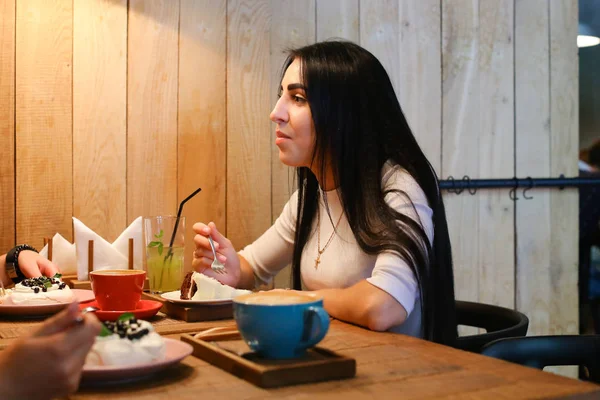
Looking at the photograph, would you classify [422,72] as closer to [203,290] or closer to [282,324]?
[203,290]

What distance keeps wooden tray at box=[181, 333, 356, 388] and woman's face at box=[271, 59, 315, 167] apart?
2.79 feet

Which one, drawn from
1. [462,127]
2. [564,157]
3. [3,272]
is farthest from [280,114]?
[564,157]

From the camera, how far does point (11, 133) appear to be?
2.27 meters

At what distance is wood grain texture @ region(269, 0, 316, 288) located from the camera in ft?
8.36

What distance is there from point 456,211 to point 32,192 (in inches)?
64.0

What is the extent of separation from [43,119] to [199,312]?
116cm

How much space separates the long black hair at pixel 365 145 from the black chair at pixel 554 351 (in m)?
0.36

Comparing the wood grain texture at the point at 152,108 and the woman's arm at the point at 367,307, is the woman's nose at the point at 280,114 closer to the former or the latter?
the woman's arm at the point at 367,307

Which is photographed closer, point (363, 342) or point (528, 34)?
point (363, 342)

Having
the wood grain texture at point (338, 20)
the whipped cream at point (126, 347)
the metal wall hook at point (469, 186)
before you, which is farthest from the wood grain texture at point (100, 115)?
the whipped cream at point (126, 347)

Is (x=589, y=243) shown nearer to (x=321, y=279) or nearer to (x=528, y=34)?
(x=528, y=34)

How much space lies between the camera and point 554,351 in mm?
1341

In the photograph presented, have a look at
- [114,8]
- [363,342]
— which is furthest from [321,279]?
[114,8]

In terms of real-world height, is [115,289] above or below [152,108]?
below
